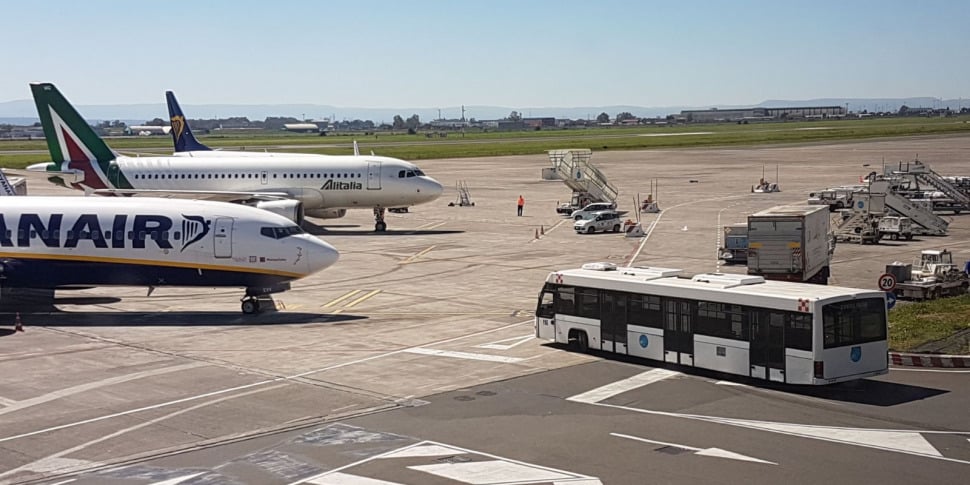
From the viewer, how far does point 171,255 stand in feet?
131

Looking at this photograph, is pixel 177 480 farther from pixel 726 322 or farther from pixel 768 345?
pixel 768 345

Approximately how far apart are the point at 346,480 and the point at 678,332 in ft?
40.5

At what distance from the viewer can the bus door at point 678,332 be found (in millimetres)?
29938

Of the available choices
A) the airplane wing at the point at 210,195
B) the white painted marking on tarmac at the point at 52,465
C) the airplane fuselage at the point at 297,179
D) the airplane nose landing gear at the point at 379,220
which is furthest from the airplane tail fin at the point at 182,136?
the white painted marking on tarmac at the point at 52,465

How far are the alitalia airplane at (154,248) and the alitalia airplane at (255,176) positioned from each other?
27552 mm

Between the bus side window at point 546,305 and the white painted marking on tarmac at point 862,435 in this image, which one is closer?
the white painted marking on tarmac at point 862,435

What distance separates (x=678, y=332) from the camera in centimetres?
3023

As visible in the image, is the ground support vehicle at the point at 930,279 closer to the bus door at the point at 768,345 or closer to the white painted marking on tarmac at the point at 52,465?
the bus door at the point at 768,345

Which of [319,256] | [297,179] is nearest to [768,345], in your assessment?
[319,256]

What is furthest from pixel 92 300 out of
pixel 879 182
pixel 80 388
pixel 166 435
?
pixel 879 182

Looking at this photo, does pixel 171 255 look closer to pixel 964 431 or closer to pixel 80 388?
pixel 80 388

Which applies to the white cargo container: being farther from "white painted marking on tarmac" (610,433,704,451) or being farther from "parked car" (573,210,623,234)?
"parked car" (573,210,623,234)

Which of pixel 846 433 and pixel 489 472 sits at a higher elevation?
pixel 489 472

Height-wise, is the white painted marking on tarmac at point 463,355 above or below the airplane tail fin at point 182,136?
below
